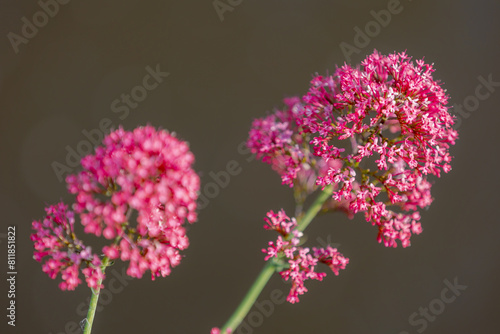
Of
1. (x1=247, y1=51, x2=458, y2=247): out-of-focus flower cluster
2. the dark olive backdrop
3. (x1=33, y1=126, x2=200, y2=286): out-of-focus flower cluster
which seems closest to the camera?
(x1=33, y1=126, x2=200, y2=286): out-of-focus flower cluster

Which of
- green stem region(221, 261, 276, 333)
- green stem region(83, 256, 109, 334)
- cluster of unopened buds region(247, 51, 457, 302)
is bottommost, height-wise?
green stem region(83, 256, 109, 334)

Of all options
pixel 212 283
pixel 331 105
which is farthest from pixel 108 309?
pixel 331 105

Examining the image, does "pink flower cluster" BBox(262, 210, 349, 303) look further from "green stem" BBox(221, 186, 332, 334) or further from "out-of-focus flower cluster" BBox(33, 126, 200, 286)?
"out-of-focus flower cluster" BBox(33, 126, 200, 286)

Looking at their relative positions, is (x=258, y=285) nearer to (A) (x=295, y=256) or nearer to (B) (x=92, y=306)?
(A) (x=295, y=256)

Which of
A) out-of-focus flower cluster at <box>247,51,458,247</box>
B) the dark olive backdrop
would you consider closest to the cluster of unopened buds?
out-of-focus flower cluster at <box>247,51,458,247</box>

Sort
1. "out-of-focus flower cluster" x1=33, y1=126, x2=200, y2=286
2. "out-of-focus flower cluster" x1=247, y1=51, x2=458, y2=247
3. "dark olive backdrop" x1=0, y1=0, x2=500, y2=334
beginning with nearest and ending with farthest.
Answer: "out-of-focus flower cluster" x1=33, y1=126, x2=200, y2=286 → "out-of-focus flower cluster" x1=247, y1=51, x2=458, y2=247 → "dark olive backdrop" x1=0, y1=0, x2=500, y2=334

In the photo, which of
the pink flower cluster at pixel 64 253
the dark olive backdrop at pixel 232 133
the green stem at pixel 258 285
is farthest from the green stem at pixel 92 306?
the dark olive backdrop at pixel 232 133

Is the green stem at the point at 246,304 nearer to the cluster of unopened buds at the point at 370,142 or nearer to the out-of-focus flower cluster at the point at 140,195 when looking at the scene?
the cluster of unopened buds at the point at 370,142
